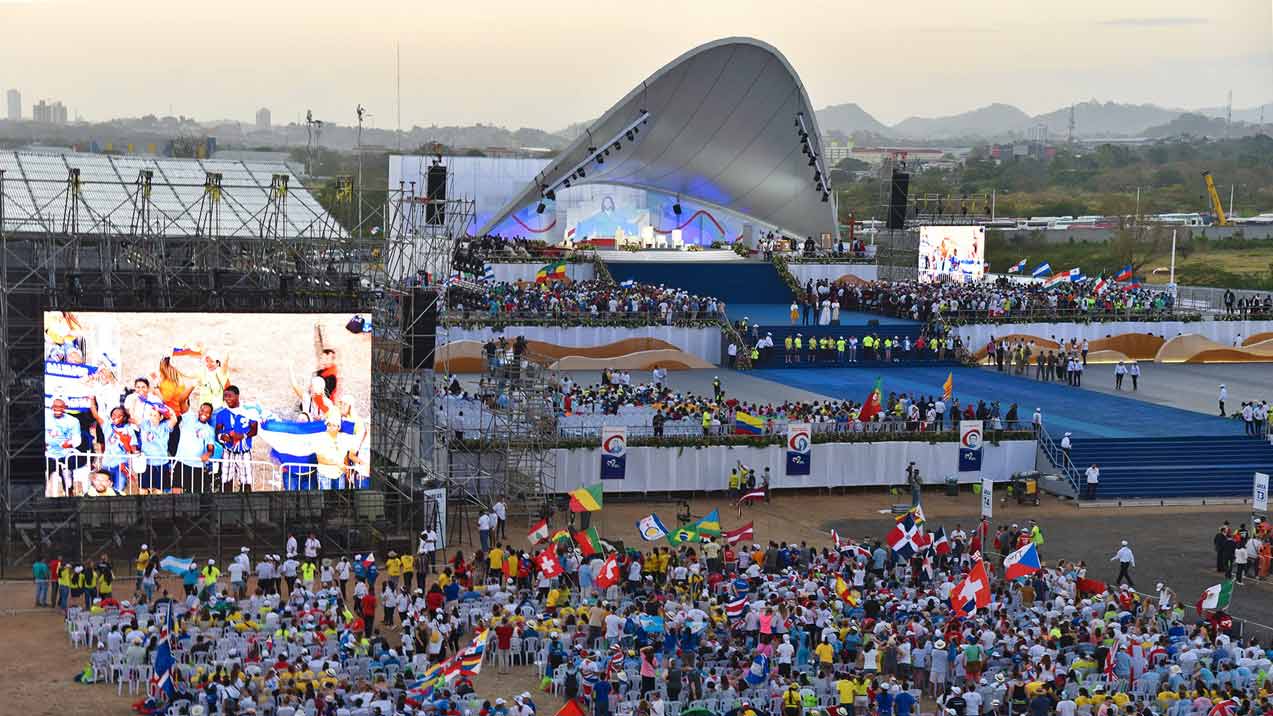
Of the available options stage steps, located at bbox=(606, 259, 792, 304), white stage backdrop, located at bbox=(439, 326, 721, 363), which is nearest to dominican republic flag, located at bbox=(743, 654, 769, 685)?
white stage backdrop, located at bbox=(439, 326, 721, 363)

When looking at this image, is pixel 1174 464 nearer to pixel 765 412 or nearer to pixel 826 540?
pixel 765 412

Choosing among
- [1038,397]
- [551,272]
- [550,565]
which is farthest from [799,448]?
[551,272]

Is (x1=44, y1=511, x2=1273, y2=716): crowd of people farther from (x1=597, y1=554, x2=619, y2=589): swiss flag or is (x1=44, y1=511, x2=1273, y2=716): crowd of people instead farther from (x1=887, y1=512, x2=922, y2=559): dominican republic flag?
(x1=887, y1=512, x2=922, y2=559): dominican republic flag

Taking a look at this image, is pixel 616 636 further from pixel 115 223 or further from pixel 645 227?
pixel 645 227

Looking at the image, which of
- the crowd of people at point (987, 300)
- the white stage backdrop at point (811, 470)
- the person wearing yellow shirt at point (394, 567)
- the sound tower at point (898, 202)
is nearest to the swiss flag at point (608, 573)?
the person wearing yellow shirt at point (394, 567)

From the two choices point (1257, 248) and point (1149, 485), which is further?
point (1257, 248)

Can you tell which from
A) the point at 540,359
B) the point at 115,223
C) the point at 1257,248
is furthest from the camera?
the point at 1257,248

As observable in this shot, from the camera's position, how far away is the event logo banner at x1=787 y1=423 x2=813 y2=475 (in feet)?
111

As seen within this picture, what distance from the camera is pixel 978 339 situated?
5034 cm

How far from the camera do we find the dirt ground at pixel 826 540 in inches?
779

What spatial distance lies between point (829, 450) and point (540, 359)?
11.8 metres

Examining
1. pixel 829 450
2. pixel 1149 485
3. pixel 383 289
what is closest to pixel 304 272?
pixel 383 289

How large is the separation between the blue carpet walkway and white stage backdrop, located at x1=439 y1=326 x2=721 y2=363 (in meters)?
1.98

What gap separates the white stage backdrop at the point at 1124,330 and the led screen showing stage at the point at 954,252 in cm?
1190
